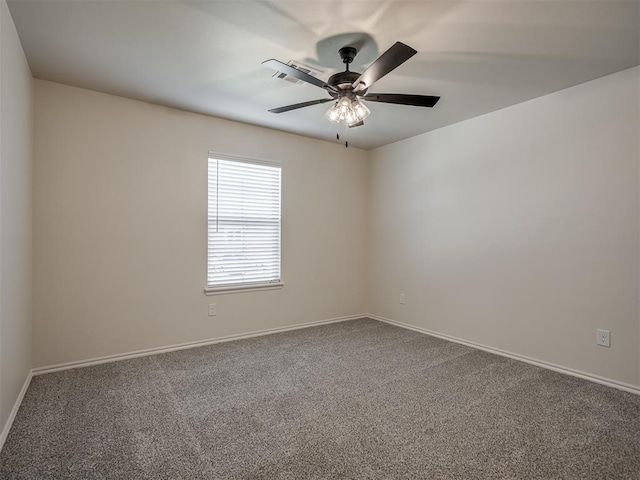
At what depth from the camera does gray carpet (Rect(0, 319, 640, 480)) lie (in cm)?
165

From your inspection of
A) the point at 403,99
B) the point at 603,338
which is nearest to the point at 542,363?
the point at 603,338

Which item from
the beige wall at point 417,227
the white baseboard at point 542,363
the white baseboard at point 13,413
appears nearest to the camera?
the white baseboard at point 13,413

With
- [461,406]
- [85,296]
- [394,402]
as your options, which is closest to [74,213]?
[85,296]

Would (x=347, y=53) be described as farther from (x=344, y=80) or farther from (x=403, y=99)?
(x=403, y=99)

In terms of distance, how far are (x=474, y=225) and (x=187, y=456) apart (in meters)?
3.20

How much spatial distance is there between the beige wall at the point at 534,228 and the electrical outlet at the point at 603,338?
0.12 ft

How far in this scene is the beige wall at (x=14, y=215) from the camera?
1840 mm

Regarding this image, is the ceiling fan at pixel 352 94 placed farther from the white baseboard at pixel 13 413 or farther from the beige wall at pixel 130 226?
the white baseboard at pixel 13 413

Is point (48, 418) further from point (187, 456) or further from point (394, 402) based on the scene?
point (394, 402)

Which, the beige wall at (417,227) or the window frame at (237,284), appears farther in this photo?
the window frame at (237,284)

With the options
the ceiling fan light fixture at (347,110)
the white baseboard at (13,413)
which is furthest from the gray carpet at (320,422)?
the ceiling fan light fixture at (347,110)

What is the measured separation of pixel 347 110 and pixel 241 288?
2.31 m

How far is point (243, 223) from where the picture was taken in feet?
12.5

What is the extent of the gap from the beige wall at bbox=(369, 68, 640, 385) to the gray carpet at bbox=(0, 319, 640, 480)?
1.42 feet
